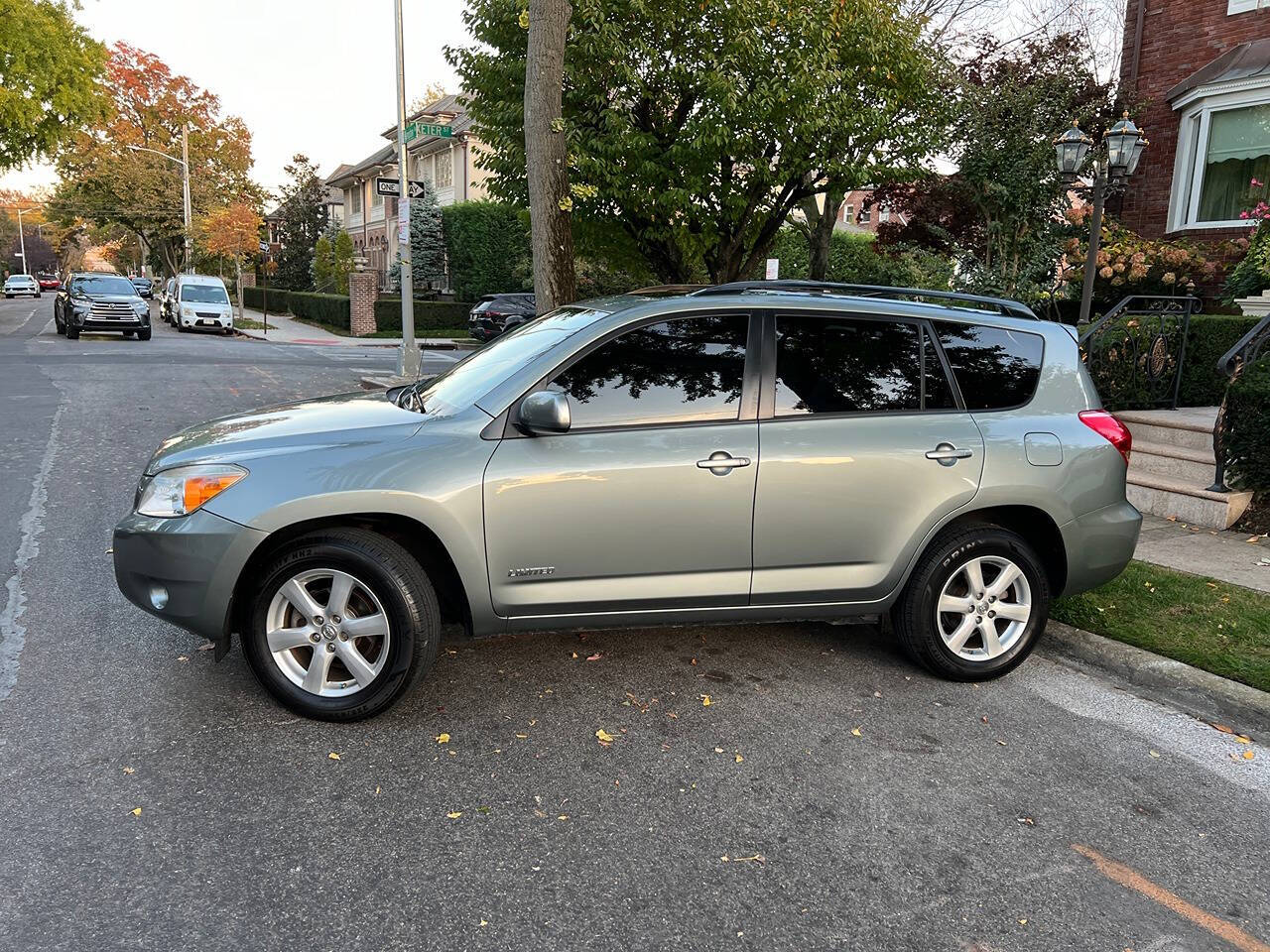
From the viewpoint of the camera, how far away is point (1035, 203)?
1548cm

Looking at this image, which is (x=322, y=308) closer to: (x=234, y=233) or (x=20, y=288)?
(x=234, y=233)

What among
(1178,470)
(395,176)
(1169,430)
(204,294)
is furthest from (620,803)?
(395,176)

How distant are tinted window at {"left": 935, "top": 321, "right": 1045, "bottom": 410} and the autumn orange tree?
177 ft

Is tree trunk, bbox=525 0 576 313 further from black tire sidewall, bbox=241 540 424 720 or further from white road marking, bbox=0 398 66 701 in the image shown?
black tire sidewall, bbox=241 540 424 720

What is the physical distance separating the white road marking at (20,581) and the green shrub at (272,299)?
41.0 meters

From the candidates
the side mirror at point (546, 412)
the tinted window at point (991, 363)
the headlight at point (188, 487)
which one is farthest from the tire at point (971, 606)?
the headlight at point (188, 487)

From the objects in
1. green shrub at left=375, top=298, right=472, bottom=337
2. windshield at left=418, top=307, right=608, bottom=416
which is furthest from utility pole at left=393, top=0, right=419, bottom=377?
green shrub at left=375, top=298, right=472, bottom=337

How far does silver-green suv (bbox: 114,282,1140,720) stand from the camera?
3.72 metres

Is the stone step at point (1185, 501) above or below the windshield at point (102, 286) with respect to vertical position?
below

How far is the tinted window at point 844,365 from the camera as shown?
13.8 feet

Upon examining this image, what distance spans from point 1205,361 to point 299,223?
2007 inches

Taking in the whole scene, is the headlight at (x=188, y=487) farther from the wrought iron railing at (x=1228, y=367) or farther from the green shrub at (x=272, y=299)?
the green shrub at (x=272, y=299)

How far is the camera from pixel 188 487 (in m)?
3.71

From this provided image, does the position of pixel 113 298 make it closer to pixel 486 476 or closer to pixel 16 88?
pixel 16 88
